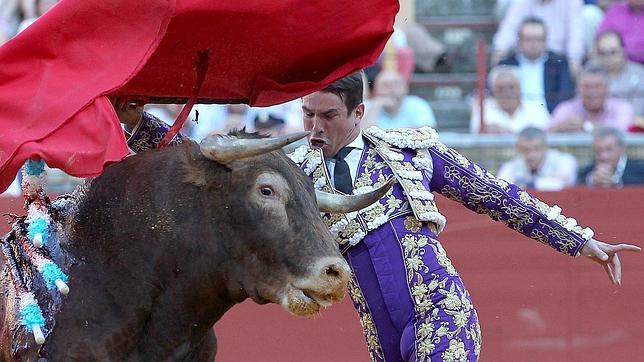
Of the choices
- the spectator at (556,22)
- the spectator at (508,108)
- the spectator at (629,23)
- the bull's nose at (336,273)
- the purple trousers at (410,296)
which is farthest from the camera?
the spectator at (556,22)

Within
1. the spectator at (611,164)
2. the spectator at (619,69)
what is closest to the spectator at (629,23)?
the spectator at (619,69)

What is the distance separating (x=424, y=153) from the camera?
3801 mm

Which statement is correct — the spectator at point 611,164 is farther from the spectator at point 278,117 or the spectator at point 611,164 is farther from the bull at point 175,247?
the bull at point 175,247

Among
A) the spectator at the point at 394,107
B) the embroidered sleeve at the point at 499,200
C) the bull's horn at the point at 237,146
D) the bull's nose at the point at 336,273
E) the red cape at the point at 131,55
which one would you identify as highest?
the red cape at the point at 131,55

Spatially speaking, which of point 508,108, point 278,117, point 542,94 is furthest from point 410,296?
point 542,94

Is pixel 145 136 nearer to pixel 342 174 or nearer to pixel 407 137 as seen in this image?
pixel 342 174

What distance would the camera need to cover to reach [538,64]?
771 centimetres

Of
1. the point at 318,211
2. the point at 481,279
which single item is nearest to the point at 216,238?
the point at 318,211

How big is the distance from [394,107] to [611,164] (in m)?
1.33

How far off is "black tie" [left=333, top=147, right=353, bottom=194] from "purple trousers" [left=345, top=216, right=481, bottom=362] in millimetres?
151

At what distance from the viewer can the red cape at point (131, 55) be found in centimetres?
321

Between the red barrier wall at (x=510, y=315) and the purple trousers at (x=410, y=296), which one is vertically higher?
the purple trousers at (x=410, y=296)

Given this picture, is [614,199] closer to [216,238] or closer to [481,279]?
[481,279]

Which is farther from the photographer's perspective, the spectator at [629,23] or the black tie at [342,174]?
the spectator at [629,23]
